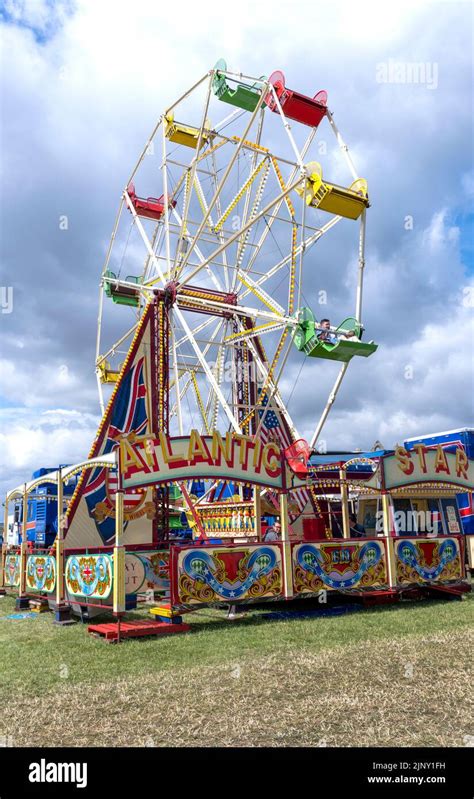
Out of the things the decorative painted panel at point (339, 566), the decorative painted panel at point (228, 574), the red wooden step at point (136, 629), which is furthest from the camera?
the decorative painted panel at point (339, 566)

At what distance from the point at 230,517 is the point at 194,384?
364 inches

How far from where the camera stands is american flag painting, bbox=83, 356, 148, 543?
14.9 m

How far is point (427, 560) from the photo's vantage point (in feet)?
45.6

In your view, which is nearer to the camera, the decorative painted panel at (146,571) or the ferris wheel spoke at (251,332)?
the decorative painted panel at (146,571)

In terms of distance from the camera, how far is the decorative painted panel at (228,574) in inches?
439

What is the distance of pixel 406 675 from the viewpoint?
23.0 feet

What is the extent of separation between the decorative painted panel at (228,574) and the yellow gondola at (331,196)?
9998 millimetres

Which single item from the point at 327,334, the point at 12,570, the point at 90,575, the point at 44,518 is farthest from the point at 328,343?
the point at 44,518

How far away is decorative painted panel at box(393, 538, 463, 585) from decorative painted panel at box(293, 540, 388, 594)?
1.50 ft

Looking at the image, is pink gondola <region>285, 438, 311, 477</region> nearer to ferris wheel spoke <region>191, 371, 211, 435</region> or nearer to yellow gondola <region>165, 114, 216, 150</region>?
ferris wheel spoke <region>191, 371, 211, 435</region>

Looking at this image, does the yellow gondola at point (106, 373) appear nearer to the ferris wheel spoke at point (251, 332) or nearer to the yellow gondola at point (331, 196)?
the ferris wheel spoke at point (251, 332)

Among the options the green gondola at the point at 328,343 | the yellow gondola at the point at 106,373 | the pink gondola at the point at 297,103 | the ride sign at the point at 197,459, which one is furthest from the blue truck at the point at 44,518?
the pink gondola at the point at 297,103
